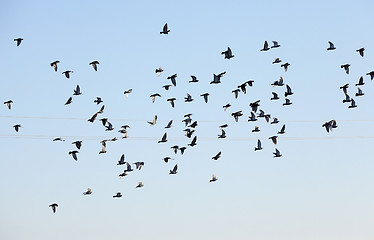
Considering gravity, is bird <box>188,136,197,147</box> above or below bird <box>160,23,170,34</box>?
below

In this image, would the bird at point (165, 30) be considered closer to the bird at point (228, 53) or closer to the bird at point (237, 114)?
the bird at point (228, 53)

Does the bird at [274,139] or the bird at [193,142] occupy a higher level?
the bird at [274,139]

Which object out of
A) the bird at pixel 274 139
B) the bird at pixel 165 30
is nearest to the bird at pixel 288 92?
the bird at pixel 274 139

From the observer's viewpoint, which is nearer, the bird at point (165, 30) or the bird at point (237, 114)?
the bird at point (165, 30)

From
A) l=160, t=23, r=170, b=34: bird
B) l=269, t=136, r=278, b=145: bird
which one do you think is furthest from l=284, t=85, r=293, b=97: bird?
l=160, t=23, r=170, b=34: bird

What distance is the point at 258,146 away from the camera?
11244cm

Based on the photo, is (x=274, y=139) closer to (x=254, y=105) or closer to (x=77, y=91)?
(x=254, y=105)

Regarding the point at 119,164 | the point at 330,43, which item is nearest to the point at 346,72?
the point at 330,43

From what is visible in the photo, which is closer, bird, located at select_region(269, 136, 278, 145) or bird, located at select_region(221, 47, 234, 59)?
bird, located at select_region(221, 47, 234, 59)

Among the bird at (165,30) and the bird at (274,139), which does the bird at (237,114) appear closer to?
the bird at (274,139)

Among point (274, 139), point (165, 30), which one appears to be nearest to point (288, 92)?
point (274, 139)

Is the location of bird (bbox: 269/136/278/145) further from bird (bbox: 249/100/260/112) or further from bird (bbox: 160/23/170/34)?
bird (bbox: 160/23/170/34)

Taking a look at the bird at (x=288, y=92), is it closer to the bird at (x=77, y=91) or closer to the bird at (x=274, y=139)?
the bird at (x=274, y=139)

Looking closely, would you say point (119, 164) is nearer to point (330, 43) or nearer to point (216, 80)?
point (216, 80)
